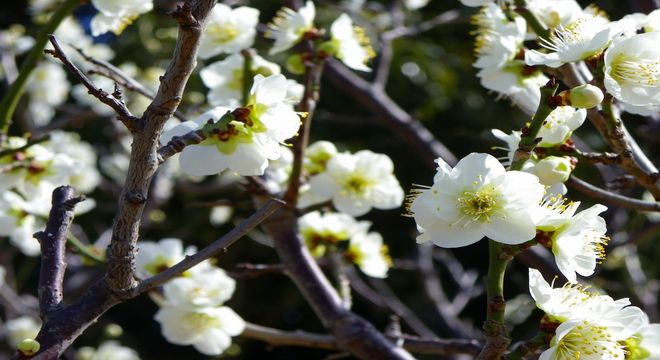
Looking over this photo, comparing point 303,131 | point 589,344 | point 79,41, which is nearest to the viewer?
point 589,344

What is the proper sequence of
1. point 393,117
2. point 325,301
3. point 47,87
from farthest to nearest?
point 47,87 → point 393,117 → point 325,301

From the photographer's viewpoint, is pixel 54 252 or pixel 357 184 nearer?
pixel 54 252

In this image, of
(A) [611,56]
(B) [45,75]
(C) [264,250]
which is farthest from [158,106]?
Answer: (C) [264,250]

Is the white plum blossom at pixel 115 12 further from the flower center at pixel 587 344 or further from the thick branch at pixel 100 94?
the flower center at pixel 587 344

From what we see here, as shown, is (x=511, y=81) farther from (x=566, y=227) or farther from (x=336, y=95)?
(x=336, y=95)

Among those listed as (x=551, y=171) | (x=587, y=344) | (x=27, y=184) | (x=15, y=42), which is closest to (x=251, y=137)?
(x=551, y=171)

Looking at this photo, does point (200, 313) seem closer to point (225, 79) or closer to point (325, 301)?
point (325, 301)

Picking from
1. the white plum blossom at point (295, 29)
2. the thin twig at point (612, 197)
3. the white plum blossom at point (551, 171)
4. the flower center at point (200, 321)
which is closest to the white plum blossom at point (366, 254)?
the flower center at point (200, 321)
